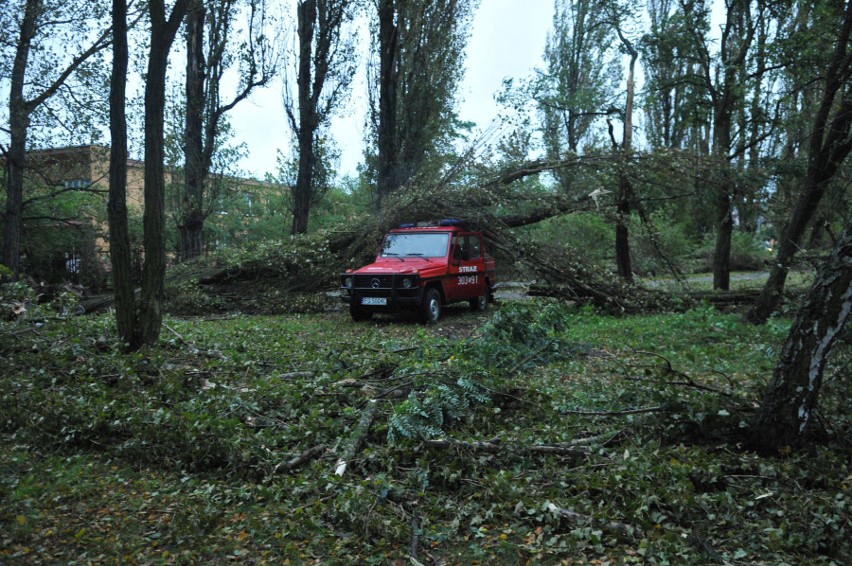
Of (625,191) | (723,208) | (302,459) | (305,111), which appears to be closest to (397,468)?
(302,459)

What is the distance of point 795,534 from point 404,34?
2081cm

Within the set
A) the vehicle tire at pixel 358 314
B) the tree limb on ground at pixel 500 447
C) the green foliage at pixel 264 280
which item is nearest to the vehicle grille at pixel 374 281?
the vehicle tire at pixel 358 314

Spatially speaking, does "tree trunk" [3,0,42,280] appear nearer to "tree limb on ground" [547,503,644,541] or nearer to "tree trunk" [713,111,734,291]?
"tree limb on ground" [547,503,644,541]

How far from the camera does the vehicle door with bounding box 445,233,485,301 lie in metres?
13.6

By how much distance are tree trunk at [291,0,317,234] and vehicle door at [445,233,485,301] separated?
899 cm

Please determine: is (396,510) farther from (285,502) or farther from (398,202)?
(398,202)

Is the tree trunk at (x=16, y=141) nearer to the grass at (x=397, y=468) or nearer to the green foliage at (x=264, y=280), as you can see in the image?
the green foliage at (x=264, y=280)

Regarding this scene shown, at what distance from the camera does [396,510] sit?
13.4 ft

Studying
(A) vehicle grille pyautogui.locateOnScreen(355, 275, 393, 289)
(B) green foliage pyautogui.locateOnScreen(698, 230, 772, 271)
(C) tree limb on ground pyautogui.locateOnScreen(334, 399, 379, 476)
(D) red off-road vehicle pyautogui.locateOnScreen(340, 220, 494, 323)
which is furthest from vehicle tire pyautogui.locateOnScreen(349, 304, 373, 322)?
(B) green foliage pyautogui.locateOnScreen(698, 230, 772, 271)

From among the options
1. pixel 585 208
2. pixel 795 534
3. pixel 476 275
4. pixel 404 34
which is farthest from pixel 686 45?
pixel 795 534

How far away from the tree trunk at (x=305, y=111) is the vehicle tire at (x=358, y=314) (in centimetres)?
920

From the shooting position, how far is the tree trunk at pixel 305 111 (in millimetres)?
21094

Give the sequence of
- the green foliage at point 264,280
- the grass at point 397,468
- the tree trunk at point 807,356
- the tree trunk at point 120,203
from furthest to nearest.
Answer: the green foliage at point 264,280
the tree trunk at point 120,203
the tree trunk at point 807,356
the grass at point 397,468

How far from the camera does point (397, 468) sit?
15.4 ft
